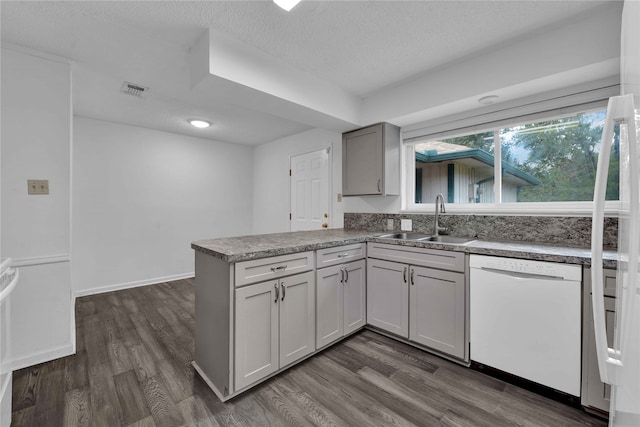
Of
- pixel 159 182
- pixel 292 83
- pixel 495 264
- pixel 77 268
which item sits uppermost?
pixel 292 83

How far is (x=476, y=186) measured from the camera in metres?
2.62

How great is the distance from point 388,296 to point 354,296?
11.8 inches

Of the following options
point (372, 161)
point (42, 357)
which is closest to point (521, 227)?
point (372, 161)

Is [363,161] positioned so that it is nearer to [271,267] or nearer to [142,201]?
[271,267]

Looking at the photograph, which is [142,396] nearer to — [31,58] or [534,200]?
[31,58]

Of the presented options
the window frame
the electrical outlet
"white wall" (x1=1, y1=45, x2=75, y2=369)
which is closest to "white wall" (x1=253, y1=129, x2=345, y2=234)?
the window frame

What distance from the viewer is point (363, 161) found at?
305cm

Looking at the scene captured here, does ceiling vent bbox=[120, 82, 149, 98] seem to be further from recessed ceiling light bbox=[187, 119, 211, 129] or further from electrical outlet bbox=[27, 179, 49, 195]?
electrical outlet bbox=[27, 179, 49, 195]

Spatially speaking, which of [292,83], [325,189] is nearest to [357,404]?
[292,83]

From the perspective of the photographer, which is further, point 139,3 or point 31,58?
point 31,58

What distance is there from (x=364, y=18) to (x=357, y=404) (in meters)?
2.43

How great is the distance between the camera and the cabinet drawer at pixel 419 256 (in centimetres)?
201

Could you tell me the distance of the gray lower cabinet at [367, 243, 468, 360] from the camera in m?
2.01

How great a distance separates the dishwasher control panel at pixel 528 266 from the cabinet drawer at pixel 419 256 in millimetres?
109
